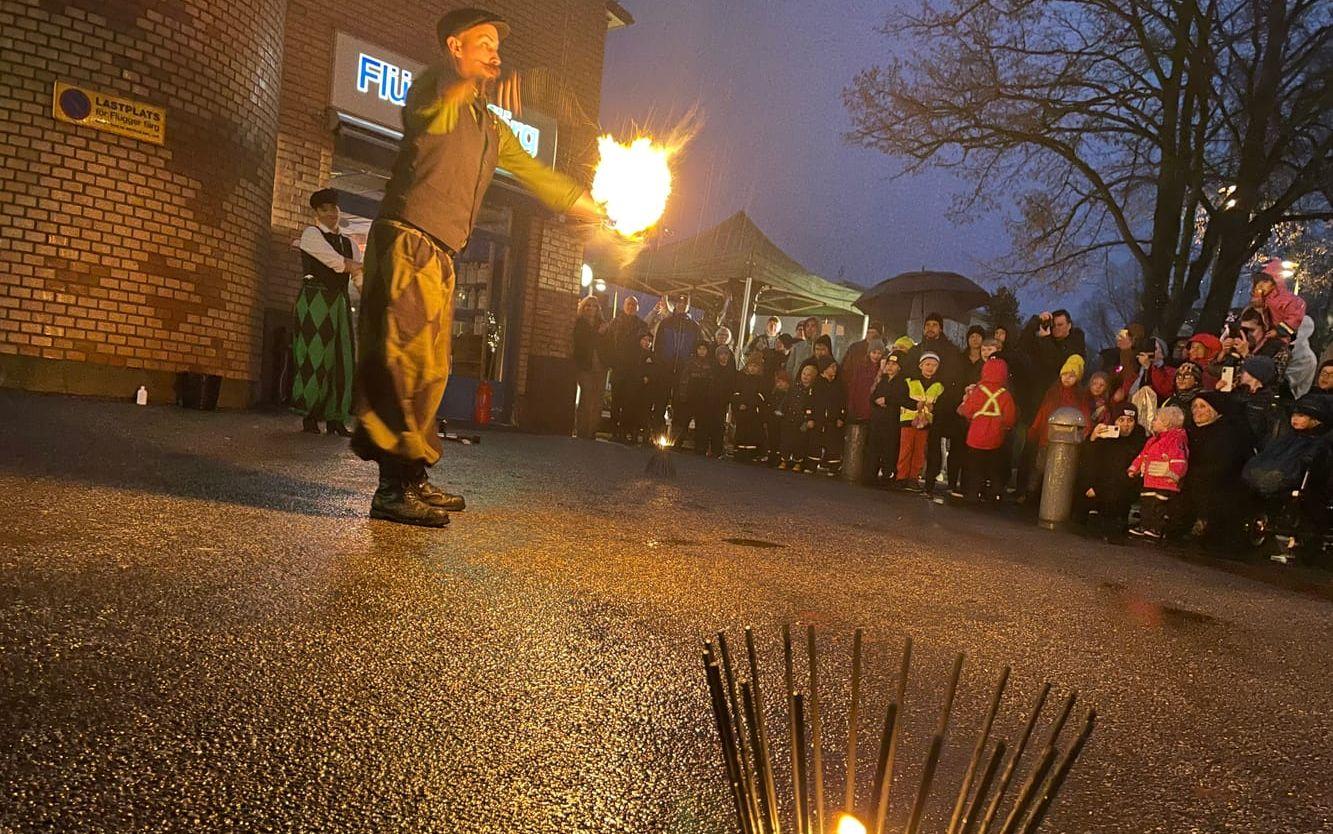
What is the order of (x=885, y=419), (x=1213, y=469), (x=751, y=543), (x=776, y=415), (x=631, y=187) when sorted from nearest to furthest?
(x=751, y=543) < (x=631, y=187) < (x=1213, y=469) < (x=885, y=419) < (x=776, y=415)

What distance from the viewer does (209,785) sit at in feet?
4.55

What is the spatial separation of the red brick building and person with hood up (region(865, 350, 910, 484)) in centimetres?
585

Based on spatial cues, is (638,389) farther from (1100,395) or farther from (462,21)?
(462,21)

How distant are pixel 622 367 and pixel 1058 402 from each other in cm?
640

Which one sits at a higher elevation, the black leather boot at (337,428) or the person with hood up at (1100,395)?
the person with hood up at (1100,395)

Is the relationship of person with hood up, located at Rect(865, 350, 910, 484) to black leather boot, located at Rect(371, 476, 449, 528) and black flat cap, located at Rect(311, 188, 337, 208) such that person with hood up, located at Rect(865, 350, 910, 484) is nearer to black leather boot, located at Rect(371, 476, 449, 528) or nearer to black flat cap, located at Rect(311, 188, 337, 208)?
black flat cap, located at Rect(311, 188, 337, 208)

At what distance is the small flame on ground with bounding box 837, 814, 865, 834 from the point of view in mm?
1010

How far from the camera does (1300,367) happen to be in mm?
7926

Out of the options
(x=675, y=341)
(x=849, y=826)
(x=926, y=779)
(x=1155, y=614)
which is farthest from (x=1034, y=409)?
(x=926, y=779)

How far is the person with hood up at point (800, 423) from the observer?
36.4 ft

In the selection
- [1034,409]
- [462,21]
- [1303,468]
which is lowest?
[1303,468]

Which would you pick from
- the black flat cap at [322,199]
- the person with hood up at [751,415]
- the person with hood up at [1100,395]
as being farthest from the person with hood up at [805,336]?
the black flat cap at [322,199]

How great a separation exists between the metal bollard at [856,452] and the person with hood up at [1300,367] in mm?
4407

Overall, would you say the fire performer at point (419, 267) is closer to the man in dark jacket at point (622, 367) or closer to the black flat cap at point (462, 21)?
the black flat cap at point (462, 21)
